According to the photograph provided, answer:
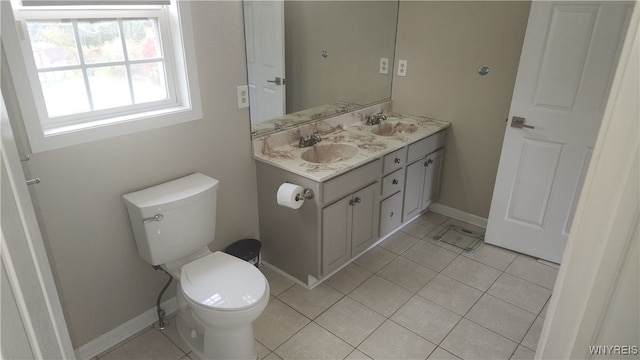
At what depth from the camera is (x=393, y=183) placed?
273 cm

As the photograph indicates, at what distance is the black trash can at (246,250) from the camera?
7.88 ft

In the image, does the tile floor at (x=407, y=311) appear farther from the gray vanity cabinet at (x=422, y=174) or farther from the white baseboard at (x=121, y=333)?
the gray vanity cabinet at (x=422, y=174)

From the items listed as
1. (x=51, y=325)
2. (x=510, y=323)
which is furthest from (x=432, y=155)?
(x=51, y=325)

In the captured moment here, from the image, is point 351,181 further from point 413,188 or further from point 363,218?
point 413,188

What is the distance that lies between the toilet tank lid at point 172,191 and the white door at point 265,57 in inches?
20.9

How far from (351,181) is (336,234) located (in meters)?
0.34

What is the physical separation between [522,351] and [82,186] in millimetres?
2275

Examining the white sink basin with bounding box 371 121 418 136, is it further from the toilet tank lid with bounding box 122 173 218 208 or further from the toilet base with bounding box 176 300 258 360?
the toilet base with bounding box 176 300 258 360

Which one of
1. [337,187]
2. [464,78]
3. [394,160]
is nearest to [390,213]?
[394,160]

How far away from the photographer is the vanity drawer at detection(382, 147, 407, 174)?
2594 millimetres

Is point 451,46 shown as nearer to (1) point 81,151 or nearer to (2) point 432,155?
(2) point 432,155

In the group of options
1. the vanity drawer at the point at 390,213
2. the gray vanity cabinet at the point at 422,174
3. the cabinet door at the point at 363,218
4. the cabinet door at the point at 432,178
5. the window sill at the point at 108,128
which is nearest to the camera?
the window sill at the point at 108,128

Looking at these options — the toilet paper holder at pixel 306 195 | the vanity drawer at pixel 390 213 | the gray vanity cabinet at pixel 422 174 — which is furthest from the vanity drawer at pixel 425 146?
the toilet paper holder at pixel 306 195
